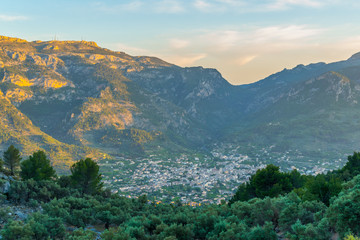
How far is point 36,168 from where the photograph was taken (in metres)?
48.8

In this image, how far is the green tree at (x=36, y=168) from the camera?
157 ft

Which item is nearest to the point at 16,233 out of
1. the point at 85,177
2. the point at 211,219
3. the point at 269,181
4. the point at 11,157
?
the point at 211,219

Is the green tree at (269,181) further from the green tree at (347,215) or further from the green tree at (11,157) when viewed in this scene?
the green tree at (11,157)

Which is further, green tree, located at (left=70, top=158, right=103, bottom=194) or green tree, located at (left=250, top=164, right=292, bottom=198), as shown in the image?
green tree, located at (left=70, top=158, right=103, bottom=194)

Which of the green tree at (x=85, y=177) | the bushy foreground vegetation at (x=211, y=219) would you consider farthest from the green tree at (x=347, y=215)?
the green tree at (x=85, y=177)

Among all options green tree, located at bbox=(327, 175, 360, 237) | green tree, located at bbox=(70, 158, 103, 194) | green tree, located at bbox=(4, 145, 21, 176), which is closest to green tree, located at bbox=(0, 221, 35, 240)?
green tree, located at bbox=(327, 175, 360, 237)

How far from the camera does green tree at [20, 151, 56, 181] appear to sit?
47.9m

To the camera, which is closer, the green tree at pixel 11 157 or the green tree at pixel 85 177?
the green tree at pixel 85 177

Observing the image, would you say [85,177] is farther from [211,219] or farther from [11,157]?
[211,219]

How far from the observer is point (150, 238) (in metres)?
19.9

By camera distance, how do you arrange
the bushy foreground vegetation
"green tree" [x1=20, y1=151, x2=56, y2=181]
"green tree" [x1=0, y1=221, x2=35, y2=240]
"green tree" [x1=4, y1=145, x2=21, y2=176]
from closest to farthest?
the bushy foreground vegetation
"green tree" [x1=0, y1=221, x2=35, y2=240]
"green tree" [x1=20, y1=151, x2=56, y2=181]
"green tree" [x1=4, y1=145, x2=21, y2=176]

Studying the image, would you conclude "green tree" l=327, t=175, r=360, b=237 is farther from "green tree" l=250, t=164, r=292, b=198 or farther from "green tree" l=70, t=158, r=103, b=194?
"green tree" l=70, t=158, r=103, b=194

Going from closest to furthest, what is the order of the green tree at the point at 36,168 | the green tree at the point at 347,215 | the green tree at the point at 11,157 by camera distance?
the green tree at the point at 347,215 → the green tree at the point at 36,168 → the green tree at the point at 11,157

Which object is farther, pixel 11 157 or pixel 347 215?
pixel 11 157
